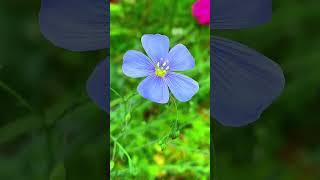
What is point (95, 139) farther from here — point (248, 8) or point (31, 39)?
point (248, 8)

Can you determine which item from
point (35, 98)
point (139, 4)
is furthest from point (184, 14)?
point (35, 98)

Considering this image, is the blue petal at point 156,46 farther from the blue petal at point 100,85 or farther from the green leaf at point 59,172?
the green leaf at point 59,172

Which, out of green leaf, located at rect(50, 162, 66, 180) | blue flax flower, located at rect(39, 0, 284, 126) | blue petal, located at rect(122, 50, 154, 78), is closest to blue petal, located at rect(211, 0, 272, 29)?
blue flax flower, located at rect(39, 0, 284, 126)

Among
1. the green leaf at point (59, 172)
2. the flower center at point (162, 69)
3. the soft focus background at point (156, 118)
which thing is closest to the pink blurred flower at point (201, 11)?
the soft focus background at point (156, 118)

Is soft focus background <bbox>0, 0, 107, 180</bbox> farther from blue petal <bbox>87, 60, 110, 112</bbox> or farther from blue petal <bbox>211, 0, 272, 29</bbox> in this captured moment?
blue petal <bbox>211, 0, 272, 29</bbox>

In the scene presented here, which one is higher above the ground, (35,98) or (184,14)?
(184,14)

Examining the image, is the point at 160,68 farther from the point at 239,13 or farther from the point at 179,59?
the point at 239,13
